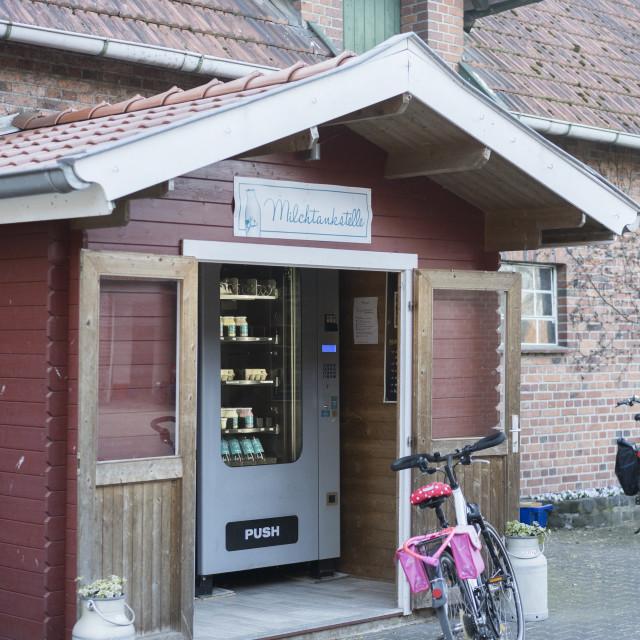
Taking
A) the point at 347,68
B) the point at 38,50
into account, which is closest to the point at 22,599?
the point at 347,68

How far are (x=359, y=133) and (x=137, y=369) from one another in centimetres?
215

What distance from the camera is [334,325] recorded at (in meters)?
8.74

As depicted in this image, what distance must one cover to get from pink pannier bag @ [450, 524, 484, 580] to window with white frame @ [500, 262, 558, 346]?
5.45m

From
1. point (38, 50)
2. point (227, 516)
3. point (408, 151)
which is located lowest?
point (227, 516)

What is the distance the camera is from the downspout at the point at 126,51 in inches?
298

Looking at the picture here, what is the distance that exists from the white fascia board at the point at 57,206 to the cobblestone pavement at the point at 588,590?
331 cm

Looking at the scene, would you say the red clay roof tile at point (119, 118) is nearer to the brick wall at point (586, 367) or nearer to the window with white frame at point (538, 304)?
the brick wall at point (586, 367)

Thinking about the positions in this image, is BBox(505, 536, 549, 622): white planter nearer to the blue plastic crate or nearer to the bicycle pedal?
the bicycle pedal

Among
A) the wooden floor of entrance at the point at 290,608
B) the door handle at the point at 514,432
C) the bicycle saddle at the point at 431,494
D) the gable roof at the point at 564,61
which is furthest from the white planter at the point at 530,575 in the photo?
the gable roof at the point at 564,61

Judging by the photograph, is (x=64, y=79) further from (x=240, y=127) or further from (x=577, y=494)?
(x=577, y=494)

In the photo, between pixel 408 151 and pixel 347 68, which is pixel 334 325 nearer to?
pixel 408 151

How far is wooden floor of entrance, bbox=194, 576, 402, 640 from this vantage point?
6.98 meters

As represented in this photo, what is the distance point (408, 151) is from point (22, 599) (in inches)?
139

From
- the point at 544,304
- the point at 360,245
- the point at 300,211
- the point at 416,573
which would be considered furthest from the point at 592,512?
the point at 416,573
